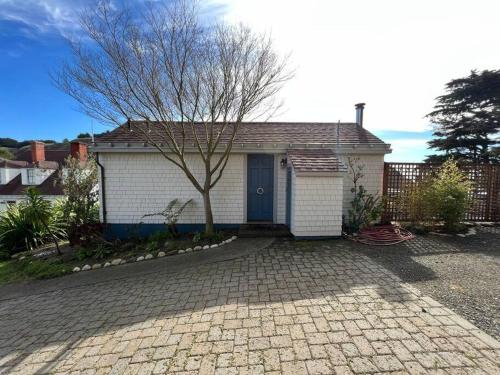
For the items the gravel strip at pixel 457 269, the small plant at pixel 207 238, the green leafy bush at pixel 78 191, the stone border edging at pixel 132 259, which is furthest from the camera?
the green leafy bush at pixel 78 191

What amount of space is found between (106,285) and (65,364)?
2.33m

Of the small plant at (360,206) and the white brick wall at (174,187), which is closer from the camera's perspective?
the small plant at (360,206)

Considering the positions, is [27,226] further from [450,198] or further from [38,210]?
[450,198]

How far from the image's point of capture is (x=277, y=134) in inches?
341

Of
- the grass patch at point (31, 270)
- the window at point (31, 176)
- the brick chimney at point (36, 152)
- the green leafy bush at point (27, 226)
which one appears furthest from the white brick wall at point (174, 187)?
the brick chimney at point (36, 152)

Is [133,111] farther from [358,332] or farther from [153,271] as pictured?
[358,332]

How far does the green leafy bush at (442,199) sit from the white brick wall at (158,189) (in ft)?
17.1

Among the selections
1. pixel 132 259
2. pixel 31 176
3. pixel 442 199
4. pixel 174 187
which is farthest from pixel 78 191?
pixel 31 176

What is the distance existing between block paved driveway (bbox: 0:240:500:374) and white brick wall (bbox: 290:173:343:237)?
1.84m

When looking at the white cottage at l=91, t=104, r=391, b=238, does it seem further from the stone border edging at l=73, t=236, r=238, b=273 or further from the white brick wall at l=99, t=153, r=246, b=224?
the stone border edging at l=73, t=236, r=238, b=273

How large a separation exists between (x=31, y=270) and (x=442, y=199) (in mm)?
10760

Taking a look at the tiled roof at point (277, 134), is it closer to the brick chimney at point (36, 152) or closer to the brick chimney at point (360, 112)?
the brick chimney at point (360, 112)

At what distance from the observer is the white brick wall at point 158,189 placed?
7.82 meters

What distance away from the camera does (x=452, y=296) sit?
3.61m
